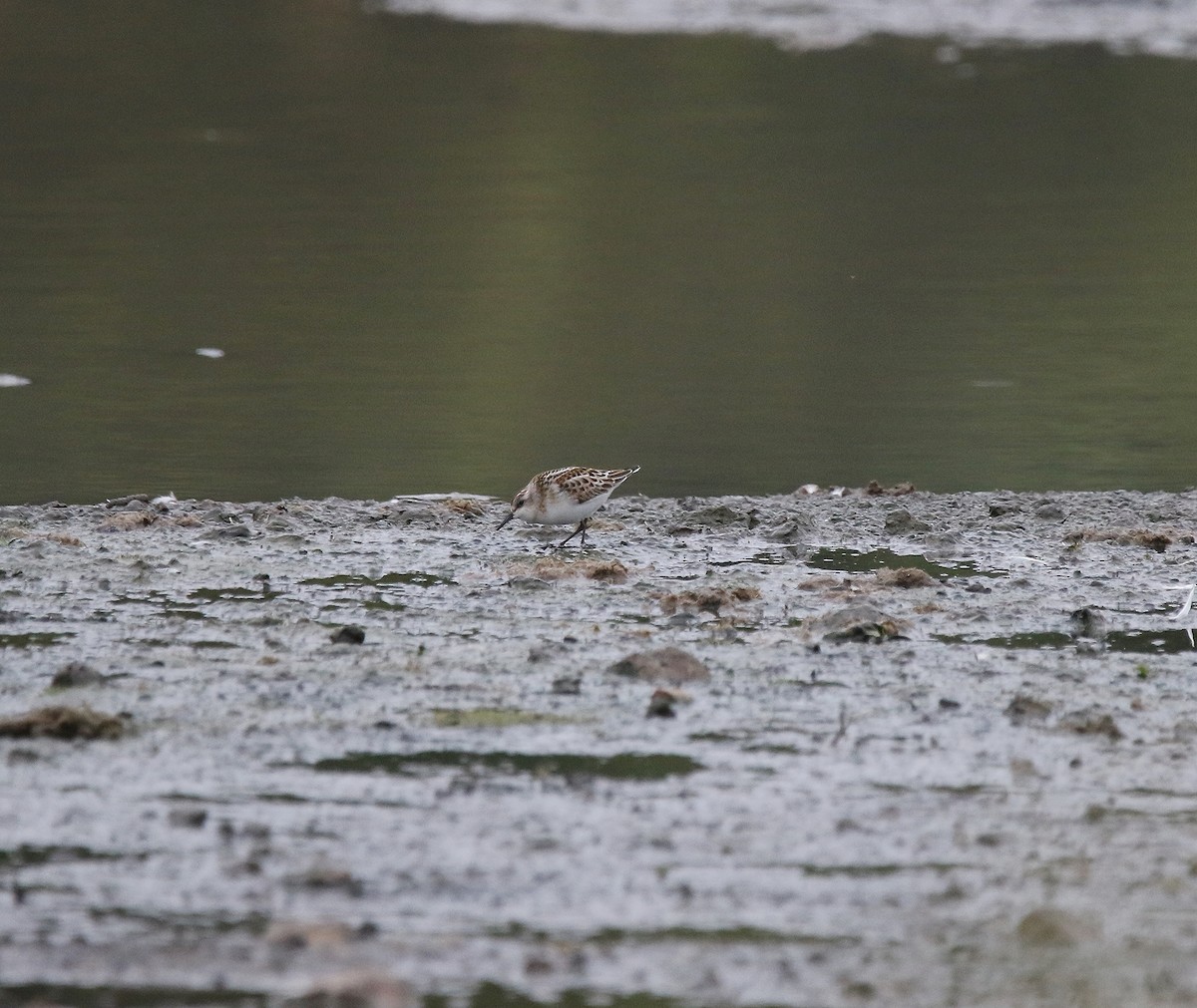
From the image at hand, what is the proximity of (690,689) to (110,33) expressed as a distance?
33.7 metres

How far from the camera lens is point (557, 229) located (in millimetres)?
22281

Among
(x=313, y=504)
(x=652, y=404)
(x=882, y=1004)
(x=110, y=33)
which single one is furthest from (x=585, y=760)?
(x=110, y=33)

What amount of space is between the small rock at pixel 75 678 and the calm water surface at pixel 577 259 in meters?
4.49

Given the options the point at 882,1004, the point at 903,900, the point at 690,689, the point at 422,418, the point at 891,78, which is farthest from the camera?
the point at 891,78

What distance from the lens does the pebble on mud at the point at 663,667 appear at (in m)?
6.53

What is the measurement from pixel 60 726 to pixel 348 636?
134 centimetres

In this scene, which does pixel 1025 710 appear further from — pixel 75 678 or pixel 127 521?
pixel 127 521

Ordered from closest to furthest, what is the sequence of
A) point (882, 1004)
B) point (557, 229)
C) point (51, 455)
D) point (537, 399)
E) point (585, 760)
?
point (882, 1004) < point (585, 760) < point (51, 455) < point (537, 399) < point (557, 229)

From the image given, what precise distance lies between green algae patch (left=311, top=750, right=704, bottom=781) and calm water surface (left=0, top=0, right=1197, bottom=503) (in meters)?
5.31

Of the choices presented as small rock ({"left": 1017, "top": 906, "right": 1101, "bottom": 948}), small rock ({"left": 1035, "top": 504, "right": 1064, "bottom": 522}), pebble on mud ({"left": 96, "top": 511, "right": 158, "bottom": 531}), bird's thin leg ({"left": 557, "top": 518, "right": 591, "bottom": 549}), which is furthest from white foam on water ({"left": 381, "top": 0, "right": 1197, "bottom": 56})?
small rock ({"left": 1017, "top": 906, "right": 1101, "bottom": 948})

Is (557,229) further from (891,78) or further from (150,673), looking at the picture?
(150,673)

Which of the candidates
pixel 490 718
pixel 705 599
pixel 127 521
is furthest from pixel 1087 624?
pixel 127 521

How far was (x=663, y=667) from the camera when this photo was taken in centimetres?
655

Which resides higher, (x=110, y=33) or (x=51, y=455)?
(x=110, y=33)
